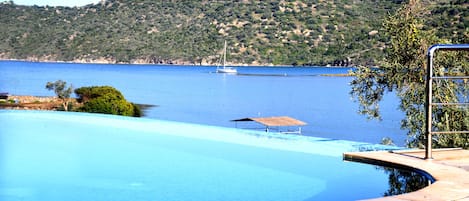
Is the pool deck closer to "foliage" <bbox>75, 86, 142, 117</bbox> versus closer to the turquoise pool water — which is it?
the turquoise pool water

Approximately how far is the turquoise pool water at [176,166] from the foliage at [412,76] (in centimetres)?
146

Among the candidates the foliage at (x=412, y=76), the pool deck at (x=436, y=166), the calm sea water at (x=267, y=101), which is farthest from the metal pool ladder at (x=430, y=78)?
the calm sea water at (x=267, y=101)

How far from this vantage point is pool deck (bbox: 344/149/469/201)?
3.48 metres

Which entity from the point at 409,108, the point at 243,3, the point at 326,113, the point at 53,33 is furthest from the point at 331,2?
the point at 409,108

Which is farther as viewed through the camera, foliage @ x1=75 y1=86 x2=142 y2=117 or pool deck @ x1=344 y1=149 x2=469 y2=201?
foliage @ x1=75 y1=86 x2=142 y2=117

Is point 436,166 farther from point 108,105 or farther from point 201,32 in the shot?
point 201,32

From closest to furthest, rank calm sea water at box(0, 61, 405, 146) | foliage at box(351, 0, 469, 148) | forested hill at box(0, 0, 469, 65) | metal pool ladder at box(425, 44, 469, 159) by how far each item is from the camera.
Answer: metal pool ladder at box(425, 44, 469, 159) < foliage at box(351, 0, 469, 148) < calm sea water at box(0, 61, 405, 146) < forested hill at box(0, 0, 469, 65)

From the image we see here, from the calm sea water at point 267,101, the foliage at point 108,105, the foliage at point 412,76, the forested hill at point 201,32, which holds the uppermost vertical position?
the forested hill at point 201,32

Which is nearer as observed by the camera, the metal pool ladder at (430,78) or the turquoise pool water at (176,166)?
the metal pool ladder at (430,78)

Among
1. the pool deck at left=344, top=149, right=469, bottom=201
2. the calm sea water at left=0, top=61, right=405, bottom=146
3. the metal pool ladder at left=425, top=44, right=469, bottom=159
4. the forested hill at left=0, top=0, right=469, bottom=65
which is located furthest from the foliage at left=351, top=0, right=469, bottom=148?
the forested hill at left=0, top=0, right=469, bottom=65

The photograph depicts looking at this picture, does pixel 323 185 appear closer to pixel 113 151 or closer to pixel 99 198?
pixel 99 198

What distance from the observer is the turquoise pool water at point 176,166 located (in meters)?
5.75

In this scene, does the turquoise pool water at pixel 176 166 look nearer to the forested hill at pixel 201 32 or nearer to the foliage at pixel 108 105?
the foliage at pixel 108 105

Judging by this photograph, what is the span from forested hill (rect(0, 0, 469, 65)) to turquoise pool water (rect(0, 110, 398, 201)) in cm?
5328
